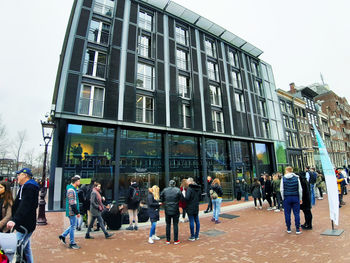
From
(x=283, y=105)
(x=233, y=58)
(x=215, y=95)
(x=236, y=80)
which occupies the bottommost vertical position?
(x=215, y=95)

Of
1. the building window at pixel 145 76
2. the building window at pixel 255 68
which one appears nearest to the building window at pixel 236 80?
the building window at pixel 255 68

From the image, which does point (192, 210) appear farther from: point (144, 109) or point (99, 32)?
point (99, 32)

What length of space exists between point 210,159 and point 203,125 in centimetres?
341

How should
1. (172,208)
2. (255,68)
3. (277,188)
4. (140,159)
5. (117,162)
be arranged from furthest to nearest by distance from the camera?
(255,68), (140,159), (117,162), (277,188), (172,208)

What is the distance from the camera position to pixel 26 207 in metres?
3.57

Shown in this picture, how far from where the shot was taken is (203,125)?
18.5 meters

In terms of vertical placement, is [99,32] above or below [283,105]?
below

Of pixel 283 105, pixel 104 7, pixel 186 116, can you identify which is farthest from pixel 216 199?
pixel 283 105

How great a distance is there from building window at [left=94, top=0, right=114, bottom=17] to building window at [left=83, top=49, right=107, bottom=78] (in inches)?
149

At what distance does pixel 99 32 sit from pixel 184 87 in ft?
28.5

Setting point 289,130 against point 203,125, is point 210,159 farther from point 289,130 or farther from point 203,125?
point 289,130

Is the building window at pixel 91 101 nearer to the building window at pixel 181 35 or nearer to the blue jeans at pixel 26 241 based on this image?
the building window at pixel 181 35

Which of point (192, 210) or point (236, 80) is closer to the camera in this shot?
point (192, 210)

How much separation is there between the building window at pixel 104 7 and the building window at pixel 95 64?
12.4ft
